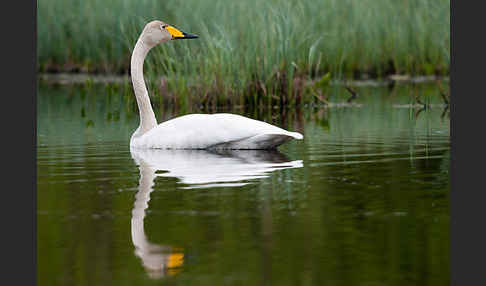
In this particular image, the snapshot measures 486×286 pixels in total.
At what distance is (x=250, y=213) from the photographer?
630 centimetres

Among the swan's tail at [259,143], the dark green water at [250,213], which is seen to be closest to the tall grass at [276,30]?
the swan's tail at [259,143]

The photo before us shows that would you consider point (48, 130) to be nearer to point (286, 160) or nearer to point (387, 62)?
point (286, 160)

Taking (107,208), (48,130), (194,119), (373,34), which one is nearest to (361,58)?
(373,34)

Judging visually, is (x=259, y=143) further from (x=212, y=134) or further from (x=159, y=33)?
(x=159, y=33)

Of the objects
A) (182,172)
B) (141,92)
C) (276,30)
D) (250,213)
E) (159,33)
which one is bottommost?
(250,213)

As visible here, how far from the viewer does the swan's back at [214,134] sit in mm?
9812

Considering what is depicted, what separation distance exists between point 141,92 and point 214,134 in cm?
200

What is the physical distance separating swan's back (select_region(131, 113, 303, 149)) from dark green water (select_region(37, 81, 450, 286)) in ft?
0.54

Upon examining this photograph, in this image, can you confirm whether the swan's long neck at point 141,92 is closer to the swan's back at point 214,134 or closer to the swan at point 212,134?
the swan at point 212,134

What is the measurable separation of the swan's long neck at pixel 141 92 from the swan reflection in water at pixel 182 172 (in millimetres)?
774

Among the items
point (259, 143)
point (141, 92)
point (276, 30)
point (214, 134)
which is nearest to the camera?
point (214, 134)

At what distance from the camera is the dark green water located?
488cm

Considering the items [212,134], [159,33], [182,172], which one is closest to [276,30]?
[159,33]

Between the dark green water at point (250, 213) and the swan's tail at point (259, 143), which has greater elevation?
the swan's tail at point (259, 143)
